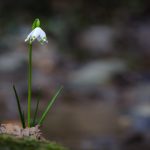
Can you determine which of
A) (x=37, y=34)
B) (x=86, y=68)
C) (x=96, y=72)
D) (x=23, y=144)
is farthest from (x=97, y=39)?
(x=23, y=144)

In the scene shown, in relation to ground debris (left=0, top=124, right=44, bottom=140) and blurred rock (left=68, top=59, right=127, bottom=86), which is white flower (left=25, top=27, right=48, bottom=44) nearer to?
ground debris (left=0, top=124, right=44, bottom=140)

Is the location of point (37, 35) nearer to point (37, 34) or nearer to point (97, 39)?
point (37, 34)

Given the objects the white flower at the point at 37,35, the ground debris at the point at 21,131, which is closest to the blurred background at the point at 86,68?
the white flower at the point at 37,35

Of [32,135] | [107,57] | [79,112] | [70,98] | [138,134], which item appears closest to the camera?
[32,135]

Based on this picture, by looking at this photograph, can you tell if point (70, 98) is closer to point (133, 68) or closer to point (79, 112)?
point (79, 112)

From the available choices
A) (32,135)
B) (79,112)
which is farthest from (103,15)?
(32,135)
